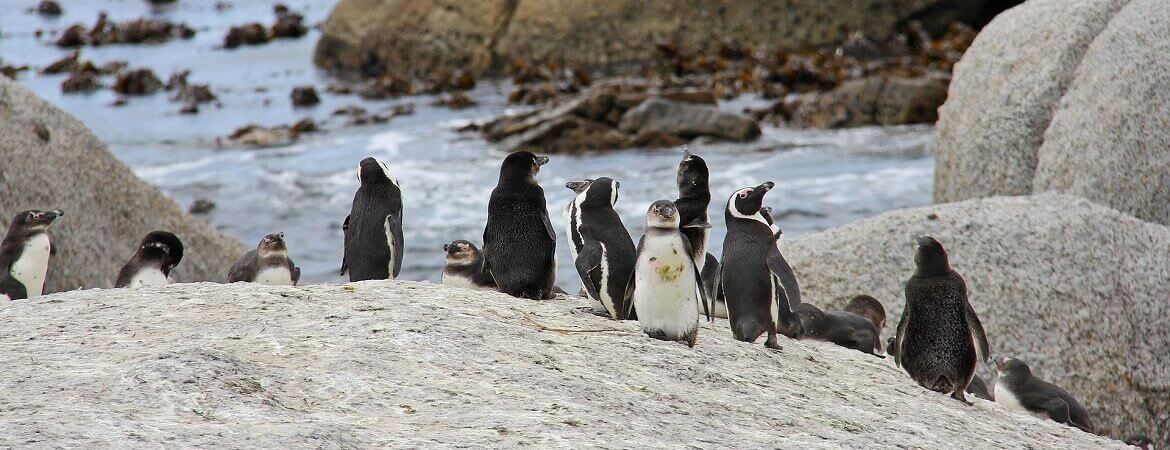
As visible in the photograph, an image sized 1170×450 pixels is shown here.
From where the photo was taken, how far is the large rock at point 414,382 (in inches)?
141

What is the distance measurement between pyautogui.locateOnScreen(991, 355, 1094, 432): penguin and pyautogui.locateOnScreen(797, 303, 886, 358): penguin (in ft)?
1.88

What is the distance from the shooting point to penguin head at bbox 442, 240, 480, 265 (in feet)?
22.3

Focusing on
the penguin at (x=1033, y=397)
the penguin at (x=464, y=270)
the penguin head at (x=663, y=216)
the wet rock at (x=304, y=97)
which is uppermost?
the wet rock at (x=304, y=97)

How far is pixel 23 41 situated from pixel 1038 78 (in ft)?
109

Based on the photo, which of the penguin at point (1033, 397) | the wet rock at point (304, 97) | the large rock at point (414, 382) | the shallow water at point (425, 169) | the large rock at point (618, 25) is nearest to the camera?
the large rock at point (414, 382)

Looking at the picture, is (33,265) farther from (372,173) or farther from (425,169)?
(425,169)

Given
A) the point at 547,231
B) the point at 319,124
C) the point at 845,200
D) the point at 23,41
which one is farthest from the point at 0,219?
the point at 23,41

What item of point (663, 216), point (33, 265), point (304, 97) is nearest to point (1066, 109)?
Result: point (663, 216)

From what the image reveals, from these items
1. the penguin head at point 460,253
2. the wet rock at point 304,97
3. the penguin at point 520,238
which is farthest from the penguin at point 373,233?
the wet rock at point 304,97

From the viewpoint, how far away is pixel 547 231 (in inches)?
239

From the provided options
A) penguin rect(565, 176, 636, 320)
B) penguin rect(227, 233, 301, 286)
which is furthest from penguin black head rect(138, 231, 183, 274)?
penguin rect(565, 176, 636, 320)

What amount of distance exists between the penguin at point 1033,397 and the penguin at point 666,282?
70.9 inches

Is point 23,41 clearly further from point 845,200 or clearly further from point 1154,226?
point 1154,226

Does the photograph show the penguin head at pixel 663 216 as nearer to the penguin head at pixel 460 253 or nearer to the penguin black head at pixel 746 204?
the penguin black head at pixel 746 204
